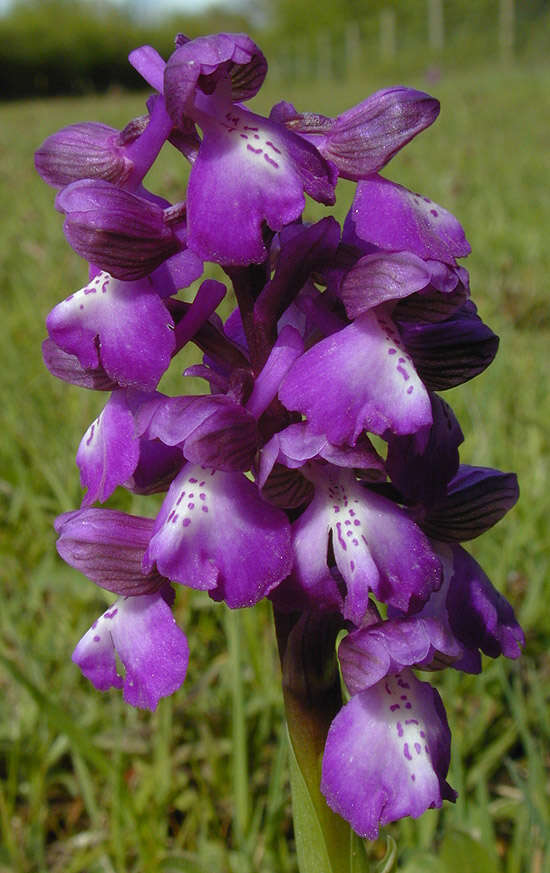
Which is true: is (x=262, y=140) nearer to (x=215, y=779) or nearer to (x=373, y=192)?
(x=373, y=192)

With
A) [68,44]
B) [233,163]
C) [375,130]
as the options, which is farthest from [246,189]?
[68,44]

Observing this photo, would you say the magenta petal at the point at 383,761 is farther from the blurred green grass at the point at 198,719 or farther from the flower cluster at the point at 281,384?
the blurred green grass at the point at 198,719

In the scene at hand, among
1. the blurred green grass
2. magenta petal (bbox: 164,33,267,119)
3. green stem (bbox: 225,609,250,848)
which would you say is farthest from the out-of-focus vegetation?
magenta petal (bbox: 164,33,267,119)

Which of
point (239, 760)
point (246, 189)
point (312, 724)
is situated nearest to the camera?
point (246, 189)

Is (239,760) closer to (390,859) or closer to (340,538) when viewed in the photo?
(390,859)

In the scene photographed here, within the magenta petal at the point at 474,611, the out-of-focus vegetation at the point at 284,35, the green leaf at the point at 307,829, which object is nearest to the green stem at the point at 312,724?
the green leaf at the point at 307,829
